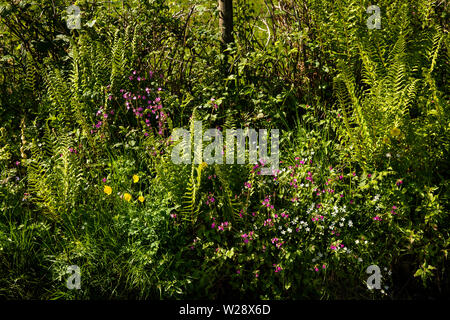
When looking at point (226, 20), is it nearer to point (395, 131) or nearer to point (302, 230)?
point (395, 131)

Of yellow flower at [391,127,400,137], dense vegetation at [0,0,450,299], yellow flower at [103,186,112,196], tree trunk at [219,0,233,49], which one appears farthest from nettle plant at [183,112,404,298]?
tree trunk at [219,0,233,49]

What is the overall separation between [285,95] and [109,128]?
1.47 m

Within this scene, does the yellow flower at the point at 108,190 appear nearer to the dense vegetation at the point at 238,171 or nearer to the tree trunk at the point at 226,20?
the dense vegetation at the point at 238,171

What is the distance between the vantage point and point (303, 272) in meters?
2.64

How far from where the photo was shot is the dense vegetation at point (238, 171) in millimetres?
2648

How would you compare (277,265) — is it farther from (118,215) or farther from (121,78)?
(121,78)

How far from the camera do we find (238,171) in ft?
9.99

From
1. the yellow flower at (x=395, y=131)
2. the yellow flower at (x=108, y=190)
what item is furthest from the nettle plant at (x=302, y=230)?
the yellow flower at (x=108, y=190)

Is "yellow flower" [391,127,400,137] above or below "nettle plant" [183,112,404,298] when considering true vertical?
above

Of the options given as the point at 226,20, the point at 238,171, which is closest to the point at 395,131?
the point at 238,171

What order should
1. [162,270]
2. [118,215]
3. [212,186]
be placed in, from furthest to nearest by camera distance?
[212,186], [118,215], [162,270]

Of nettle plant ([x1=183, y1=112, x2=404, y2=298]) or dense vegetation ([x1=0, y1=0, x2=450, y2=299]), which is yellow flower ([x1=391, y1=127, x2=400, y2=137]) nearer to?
dense vegetation ([x1=0, y1=0, x2=450, y2=299])

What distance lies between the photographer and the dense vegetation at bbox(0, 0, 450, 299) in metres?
2.65

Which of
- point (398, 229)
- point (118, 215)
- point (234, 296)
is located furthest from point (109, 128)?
point (398, 229)
